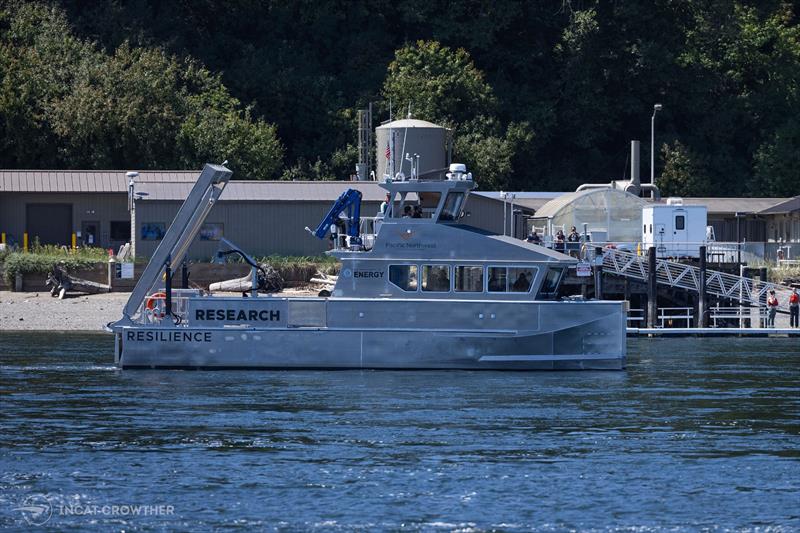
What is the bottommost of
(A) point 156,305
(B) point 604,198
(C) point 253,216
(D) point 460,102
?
(A) point 156,305

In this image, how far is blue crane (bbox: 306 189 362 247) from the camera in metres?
33.9

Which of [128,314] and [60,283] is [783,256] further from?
[128,314]

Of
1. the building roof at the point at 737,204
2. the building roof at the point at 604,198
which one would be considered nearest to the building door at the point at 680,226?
the building roof at the point at 604,198

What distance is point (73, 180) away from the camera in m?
57.9

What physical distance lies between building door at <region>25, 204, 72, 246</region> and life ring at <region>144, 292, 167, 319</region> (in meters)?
24.9

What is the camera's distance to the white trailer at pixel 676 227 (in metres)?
53.8

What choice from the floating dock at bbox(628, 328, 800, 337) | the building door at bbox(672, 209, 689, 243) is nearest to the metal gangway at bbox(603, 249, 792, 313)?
the floating dock at bbox(628, 328, 800, 337)

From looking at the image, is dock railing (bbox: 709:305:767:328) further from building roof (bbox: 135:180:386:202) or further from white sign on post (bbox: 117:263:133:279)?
white sign on post (bbox: 117:263:133:279)

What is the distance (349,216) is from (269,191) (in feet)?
74.4

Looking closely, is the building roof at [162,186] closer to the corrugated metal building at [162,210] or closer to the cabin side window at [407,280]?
the corrugated metal building at [162,210]

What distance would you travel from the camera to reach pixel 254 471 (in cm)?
2375

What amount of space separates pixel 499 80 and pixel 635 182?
1532 centimetres

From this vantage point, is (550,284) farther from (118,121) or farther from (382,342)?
(118,121)

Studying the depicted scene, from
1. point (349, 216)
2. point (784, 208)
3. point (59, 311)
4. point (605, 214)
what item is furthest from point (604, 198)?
point (349, 216)
